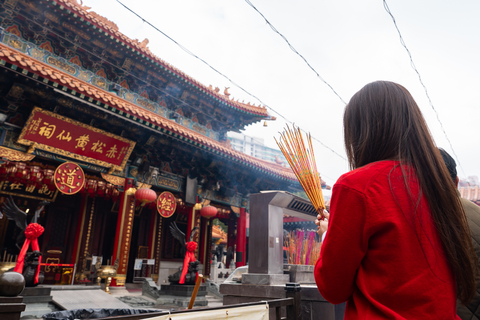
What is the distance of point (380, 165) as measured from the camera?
92 cm

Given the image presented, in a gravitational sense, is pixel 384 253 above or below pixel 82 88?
below

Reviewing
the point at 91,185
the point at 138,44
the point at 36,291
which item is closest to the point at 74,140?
the point at 91,185

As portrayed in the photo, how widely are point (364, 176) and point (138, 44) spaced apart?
988cm

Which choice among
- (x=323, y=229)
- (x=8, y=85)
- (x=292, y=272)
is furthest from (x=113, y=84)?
(x=323, y=229)

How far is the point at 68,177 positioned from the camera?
22.2 feet

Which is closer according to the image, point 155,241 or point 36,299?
point 36,299

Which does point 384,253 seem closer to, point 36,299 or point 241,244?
point 36,299

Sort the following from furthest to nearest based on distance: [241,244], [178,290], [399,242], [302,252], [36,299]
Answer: [241,244], [178,290], [36,299], [302,252], [399,242]

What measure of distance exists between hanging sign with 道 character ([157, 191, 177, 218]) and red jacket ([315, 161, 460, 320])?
823cm

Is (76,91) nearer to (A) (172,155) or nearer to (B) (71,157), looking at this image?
(B) (71,157)

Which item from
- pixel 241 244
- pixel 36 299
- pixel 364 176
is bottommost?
pixel 36 299

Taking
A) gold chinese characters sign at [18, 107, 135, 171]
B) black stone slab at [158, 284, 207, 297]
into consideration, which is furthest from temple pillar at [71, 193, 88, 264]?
black stone slab at [158, 284, 207, 297]

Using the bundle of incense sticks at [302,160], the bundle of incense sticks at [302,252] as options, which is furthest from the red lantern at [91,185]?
the bundle of incense sticks at [302,160]

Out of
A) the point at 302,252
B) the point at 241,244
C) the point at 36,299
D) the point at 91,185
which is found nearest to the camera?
the point at 302,252
